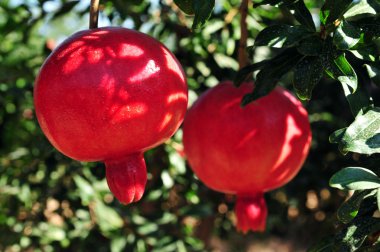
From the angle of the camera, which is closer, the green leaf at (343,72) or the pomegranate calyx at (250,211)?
the green leaf at (343,72)

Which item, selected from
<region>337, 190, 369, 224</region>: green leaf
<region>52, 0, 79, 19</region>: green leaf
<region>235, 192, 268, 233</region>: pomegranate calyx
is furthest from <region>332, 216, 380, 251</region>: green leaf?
<region>52, 0, 79, 19</region>: green leaf

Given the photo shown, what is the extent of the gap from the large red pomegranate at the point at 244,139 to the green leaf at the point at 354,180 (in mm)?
312

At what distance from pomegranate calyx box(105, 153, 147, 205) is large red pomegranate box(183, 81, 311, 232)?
19 cm

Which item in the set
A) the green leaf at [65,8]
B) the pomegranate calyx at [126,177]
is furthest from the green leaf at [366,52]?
the green leaf at [65,8]

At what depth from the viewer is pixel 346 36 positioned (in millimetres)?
831

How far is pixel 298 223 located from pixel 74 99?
2.22 metres

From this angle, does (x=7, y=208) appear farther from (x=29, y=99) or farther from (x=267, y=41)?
(x=267, y=41)

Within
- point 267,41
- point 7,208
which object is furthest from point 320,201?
point 267,41

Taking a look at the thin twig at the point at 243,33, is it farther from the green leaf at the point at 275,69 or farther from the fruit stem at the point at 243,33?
the green leaf at the point at 275,69

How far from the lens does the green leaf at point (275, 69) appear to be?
964 millimetres

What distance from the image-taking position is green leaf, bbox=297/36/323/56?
0.87 m

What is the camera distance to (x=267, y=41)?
2.98 feet

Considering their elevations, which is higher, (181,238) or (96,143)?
(96,143)

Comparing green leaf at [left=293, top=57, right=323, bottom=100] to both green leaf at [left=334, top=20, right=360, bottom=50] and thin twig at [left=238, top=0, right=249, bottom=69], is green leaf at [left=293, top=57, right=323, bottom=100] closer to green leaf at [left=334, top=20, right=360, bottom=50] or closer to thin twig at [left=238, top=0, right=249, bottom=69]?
green leaf at [left=334, top=20, right=360, bottom=50]
